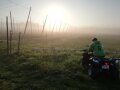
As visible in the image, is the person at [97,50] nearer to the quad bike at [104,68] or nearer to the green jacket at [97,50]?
the green jacket at [97,50]

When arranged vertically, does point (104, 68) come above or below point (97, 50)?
below

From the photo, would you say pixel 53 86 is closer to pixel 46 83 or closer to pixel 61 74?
pixel 46 83

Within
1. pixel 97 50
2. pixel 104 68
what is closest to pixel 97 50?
pixel 97 50

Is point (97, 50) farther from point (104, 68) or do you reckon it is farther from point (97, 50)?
point (104, 68)

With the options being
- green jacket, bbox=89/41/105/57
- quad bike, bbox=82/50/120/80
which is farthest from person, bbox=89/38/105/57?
quad bike, bbox=82/50/120/80

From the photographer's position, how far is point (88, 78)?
45.0ft

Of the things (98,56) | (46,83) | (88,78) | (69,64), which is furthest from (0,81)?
(69,64)

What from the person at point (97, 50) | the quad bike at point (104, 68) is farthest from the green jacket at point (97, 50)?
the quad bike at point (104, 68)

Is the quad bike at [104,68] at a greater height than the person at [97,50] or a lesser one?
lesser

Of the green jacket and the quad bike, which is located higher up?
the green jacket

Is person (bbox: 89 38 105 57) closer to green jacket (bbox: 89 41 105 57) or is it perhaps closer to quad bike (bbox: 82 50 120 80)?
green jacket (bbox: 89 41 105 57)

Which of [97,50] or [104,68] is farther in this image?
[97,50]

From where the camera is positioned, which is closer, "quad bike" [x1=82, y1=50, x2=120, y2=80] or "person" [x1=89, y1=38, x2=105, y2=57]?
"quad bike" [x1=82, y1=50, x2=120, y2=80]

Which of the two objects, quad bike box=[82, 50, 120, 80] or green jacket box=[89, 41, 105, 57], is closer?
quad bike box=[82, 50, 120, 80]
